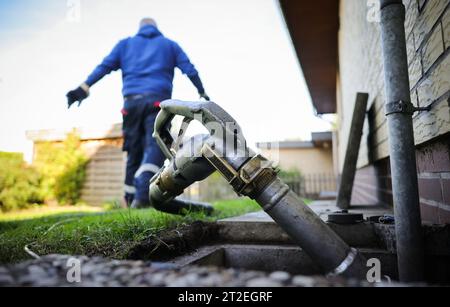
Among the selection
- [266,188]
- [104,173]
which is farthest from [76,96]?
[104,173]

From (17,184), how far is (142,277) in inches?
410

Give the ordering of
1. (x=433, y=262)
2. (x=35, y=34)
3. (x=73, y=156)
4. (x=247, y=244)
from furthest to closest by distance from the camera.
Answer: (x=73, y=156) < (x=35, y=34) < (x=247, y=244) < (x=433, y=262)

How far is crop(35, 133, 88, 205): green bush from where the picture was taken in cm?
1056

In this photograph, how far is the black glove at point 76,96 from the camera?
3043 millimetres

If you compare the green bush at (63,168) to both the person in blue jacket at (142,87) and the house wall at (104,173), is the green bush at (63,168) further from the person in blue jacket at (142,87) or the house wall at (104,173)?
the person in blue jacket at (142,87)

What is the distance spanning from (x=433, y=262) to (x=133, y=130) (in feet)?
10.6

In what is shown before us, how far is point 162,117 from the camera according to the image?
5.26 feet

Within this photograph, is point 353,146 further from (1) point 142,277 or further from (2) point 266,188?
(1) point 142,277

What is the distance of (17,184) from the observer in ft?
29.7

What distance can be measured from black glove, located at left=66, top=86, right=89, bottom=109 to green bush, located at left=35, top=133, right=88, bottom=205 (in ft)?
28.2

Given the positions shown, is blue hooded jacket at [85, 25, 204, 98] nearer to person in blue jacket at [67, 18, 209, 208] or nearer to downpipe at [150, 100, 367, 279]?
person in blue jacket at [67, 18, 209, 208]

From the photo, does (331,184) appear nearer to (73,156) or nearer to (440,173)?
(73,156)

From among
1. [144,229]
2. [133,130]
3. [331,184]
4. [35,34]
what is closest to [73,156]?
[133,130]

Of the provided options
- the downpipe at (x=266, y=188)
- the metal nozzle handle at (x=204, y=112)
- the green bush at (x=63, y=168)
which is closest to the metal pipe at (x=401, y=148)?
the downpipe at (x=266, y=188)
